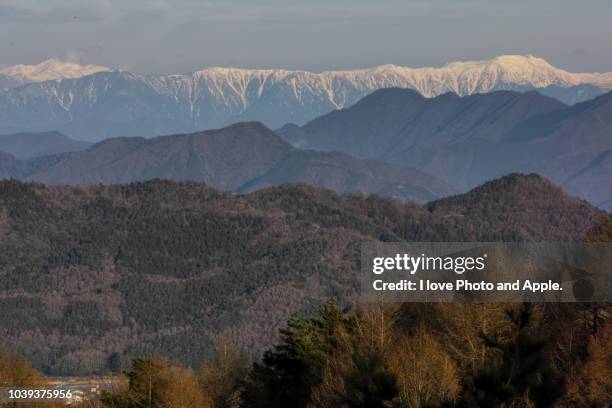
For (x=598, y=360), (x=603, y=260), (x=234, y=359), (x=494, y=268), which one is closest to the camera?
(x=598, y=360)

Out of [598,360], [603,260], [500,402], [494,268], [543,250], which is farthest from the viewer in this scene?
[543,250]

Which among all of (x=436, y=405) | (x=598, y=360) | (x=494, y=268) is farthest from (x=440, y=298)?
(x=436, y=405)

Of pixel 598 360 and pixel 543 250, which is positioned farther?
pixel 543 250

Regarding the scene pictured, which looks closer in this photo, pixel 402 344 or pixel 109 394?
pixel 402 344

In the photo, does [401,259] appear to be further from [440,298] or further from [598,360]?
[598,360]

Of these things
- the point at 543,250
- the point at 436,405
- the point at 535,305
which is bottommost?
the point at 436,405

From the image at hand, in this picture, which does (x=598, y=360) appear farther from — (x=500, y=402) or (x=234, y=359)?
(x=234, y=359)

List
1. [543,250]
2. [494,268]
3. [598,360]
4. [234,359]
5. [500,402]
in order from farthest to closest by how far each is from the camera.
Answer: [234,359], [543,250], [494,268], [598,360], [500,402]

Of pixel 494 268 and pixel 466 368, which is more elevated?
pixel 494 268

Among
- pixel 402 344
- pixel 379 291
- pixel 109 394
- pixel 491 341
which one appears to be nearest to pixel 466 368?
pixel 491 341
